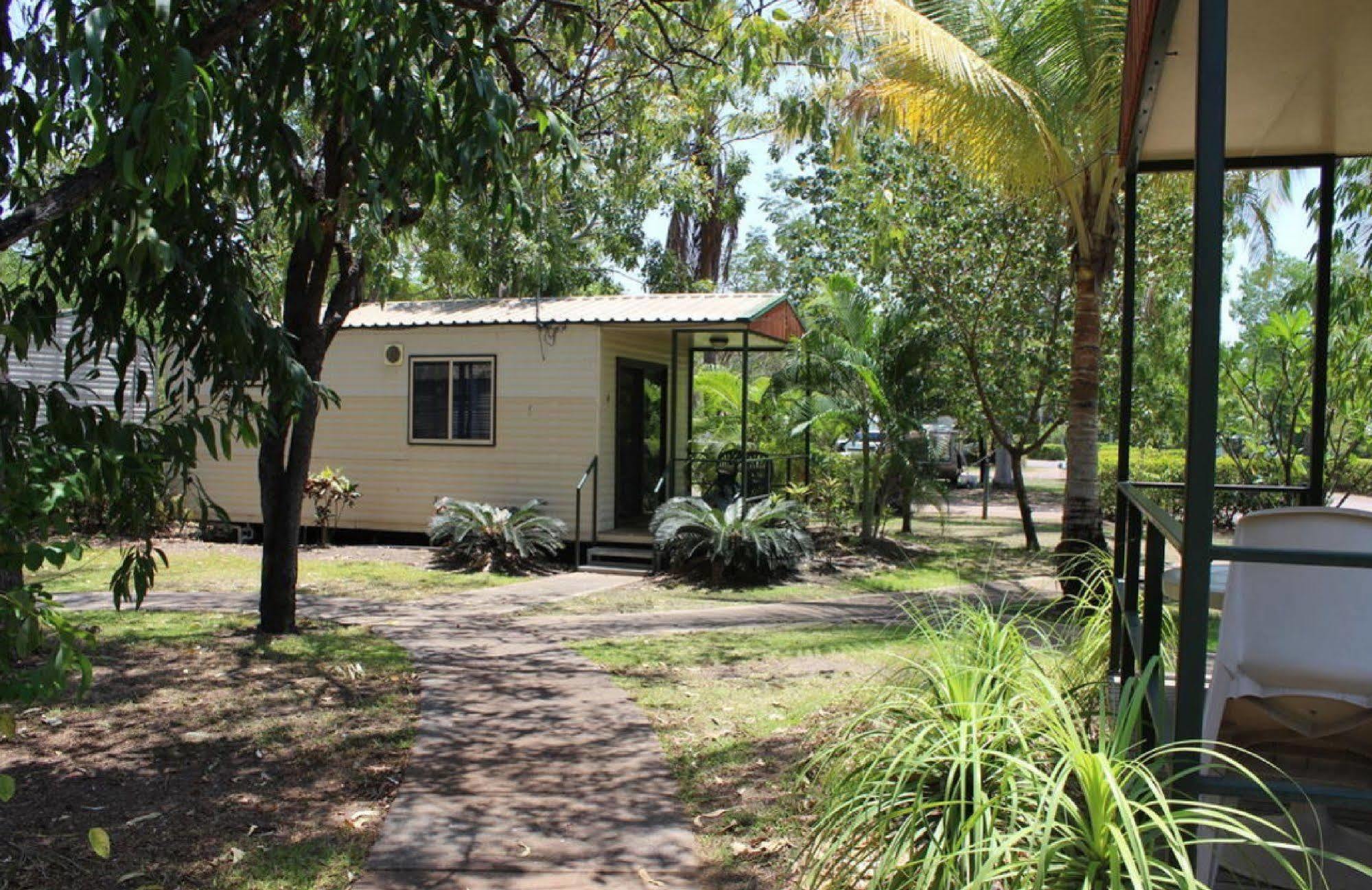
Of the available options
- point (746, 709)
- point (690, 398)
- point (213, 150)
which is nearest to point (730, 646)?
point (746, 709)

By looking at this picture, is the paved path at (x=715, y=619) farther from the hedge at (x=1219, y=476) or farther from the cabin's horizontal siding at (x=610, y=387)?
the hedge at (x=1219, y=476)

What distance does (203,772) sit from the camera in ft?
17.1

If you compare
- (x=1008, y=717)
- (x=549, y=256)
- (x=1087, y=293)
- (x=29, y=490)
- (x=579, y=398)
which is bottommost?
(x=1008, y=717)

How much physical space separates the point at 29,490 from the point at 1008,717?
295cm

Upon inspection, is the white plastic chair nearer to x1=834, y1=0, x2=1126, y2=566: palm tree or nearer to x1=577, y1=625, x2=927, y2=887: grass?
x1=577, y1=625, x2=927, y2=887: grass

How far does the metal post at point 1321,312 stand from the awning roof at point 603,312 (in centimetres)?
856

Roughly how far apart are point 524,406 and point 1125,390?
10.7 metres

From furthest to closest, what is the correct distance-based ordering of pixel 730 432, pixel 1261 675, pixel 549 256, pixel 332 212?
pixel 549 256 < pixel 730 432 < pixel 332 212 < pixel 1261 675

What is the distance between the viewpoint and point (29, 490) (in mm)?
3301

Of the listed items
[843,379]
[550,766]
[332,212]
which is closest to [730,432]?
[843,379]

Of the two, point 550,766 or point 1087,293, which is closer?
point 550,766

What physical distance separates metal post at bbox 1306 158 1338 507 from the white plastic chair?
7.19 feet

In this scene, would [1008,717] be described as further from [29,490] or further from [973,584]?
[973,584]

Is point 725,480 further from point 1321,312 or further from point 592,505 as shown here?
point 1321,312
